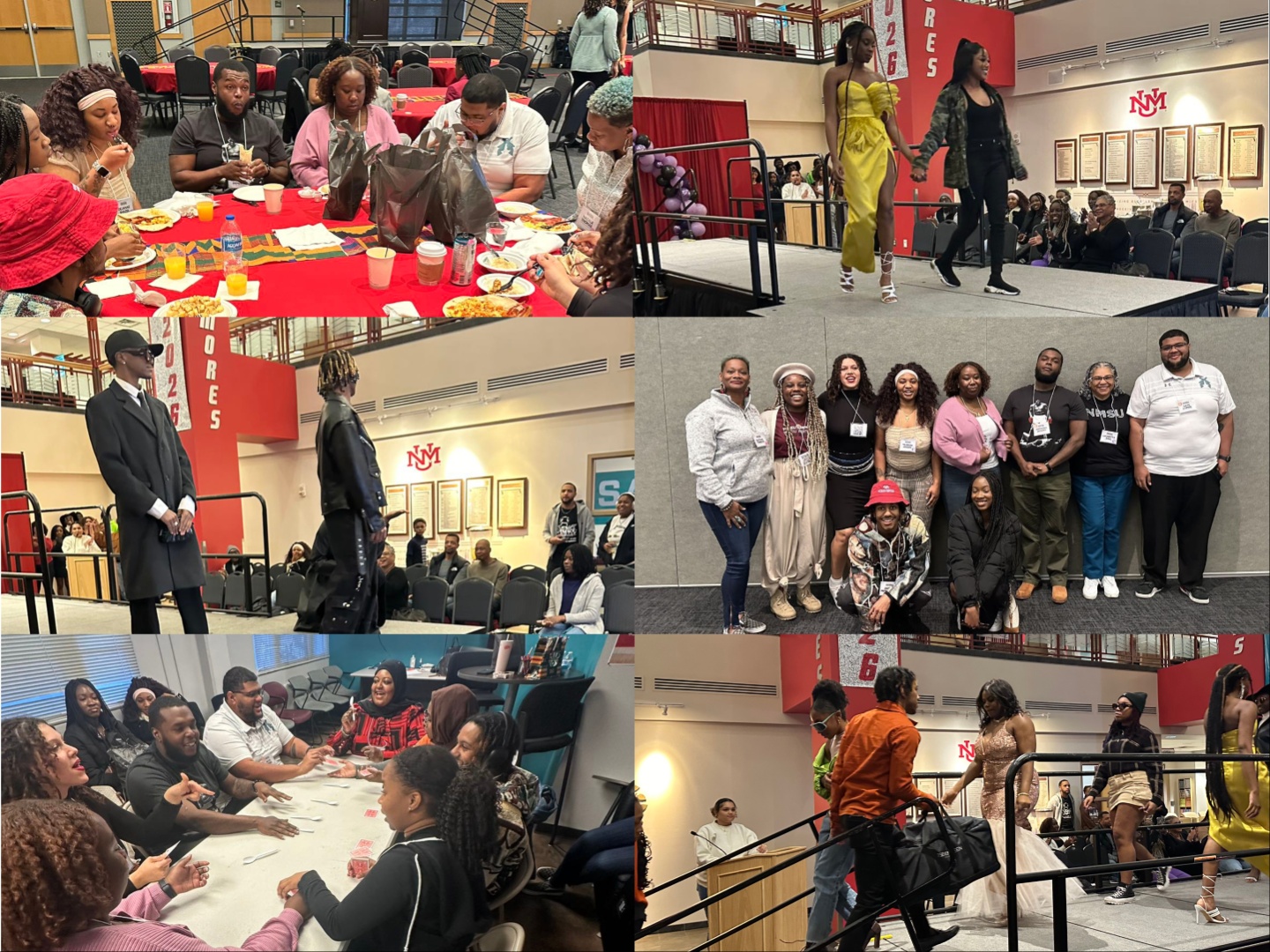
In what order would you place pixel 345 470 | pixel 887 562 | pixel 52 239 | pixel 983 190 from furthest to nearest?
pixel 887 562, pixel 983 190, pixel 345 470, pixel 52 239

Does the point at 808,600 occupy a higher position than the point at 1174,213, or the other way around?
the point at 1174,213

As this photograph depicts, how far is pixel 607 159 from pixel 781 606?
2.40 m

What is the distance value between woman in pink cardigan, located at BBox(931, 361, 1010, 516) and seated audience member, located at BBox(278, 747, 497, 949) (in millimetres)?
2833

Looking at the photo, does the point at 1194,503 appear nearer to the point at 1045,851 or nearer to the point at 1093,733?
the point at 1093,733

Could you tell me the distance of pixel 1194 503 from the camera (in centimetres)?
609

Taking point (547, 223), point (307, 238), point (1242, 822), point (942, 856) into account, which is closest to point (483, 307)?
point (547, 223)

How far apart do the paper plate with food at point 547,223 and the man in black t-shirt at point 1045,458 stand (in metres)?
2.66

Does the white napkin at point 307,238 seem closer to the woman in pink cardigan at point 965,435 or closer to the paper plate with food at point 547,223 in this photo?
the paper plate with food at point 547,223

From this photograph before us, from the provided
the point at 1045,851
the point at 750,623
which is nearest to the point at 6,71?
the point at 750,623

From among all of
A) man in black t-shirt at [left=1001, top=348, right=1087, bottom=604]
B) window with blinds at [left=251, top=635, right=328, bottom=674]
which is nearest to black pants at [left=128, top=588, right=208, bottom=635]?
window with blinds at [left=251, top=635, right=328, bottom=674]

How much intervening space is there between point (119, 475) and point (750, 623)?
120 inches

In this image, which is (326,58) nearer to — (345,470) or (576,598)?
(345,470)

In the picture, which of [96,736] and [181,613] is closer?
[181,613]

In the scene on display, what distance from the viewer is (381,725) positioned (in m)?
5.15
